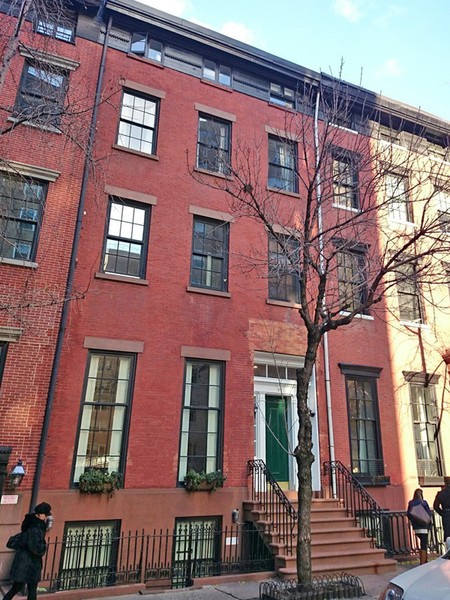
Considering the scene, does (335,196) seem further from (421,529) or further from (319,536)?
(319,536)

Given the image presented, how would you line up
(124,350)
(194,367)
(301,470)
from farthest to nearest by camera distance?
(194,367) < (124,350) < (301,470)

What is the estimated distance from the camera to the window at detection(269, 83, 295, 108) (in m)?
15.1

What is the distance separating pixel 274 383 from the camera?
12328 mm

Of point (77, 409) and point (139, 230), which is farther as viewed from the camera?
point (139, 230)

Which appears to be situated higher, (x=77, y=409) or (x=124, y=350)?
(x=124, y=350)

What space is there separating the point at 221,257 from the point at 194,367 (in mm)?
3146

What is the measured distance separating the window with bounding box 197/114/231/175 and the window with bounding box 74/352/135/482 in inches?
236

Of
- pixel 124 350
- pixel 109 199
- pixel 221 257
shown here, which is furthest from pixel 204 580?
pixel 109 199

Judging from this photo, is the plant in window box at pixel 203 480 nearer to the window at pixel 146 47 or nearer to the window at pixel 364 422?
the window at pixel 364 422

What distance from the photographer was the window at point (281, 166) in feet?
46.5

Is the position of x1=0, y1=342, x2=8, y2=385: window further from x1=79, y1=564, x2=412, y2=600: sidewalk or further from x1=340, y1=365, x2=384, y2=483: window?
x1=340, y1=365, x2=384, y2=483: window

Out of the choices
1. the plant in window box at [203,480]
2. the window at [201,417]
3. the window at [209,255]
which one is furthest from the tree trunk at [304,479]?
the window at [209,255]

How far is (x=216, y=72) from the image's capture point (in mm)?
14273

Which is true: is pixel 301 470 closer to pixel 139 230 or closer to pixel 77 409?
pixel 77 409
